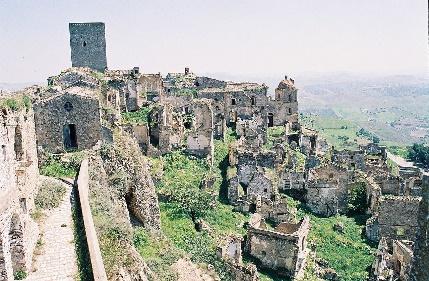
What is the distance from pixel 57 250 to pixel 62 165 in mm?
7457

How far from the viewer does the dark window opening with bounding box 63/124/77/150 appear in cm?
2291

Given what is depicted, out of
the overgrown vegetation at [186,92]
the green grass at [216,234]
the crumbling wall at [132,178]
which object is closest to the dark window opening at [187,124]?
the green grass at [216,234]

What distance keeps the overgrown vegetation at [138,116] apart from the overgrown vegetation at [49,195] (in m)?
15.4

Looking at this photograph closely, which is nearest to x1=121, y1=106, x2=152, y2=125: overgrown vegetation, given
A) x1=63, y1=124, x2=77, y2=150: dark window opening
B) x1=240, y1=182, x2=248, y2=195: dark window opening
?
x1=240, y1=182, x2=248, y2=195: dark window opening

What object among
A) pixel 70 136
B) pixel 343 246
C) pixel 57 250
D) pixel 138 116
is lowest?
pixel 343 246

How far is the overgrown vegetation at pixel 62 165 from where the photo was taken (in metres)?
21.0

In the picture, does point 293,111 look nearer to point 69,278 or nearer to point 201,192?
point 201,192

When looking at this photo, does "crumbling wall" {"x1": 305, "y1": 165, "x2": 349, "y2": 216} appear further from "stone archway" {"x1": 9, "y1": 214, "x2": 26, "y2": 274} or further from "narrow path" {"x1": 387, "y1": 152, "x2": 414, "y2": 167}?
"narrow path" {"x1": 387, "y1": 152, "x2": 414, "y2": 167}

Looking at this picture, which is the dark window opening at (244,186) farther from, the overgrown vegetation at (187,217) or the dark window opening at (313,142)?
the dark window opening at (313,142)

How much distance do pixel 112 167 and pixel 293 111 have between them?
32.5m

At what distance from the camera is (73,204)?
18.0m

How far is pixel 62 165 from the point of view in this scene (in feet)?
70.4

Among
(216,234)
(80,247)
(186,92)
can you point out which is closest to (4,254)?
(80,247)

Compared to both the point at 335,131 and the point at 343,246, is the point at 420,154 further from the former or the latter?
the point at 335,131
